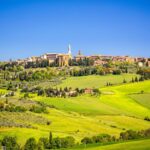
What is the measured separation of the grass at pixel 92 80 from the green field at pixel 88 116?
10.6 m

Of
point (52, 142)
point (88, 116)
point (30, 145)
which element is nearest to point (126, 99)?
point (88, 116)

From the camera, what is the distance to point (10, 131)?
85625 millimetres

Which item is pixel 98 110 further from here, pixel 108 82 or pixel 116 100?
pixel 108 82

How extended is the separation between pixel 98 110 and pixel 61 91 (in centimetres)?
2943

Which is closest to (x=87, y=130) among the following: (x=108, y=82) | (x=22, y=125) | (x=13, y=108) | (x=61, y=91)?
(x=22, y=125)

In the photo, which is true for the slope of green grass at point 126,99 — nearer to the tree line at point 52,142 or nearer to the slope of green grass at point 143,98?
the slope of green grass at point 143,98

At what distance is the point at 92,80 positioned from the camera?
174 meters

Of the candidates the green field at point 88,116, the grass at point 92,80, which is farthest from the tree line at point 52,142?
the grass at point 92,80

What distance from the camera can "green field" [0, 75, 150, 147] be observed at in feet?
297

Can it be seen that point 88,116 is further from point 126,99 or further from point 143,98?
point 143,98

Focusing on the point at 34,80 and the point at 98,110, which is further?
the point at 34,80

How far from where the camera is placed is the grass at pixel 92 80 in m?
163

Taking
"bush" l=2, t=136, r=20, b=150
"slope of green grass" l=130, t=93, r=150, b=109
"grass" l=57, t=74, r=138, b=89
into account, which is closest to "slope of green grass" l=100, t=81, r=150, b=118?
"slope of green grass" l=130, t=93, r=150, b=109

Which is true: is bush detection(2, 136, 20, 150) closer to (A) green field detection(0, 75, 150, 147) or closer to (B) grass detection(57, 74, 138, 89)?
(A) green field detection(0, 75, 150, 147)
